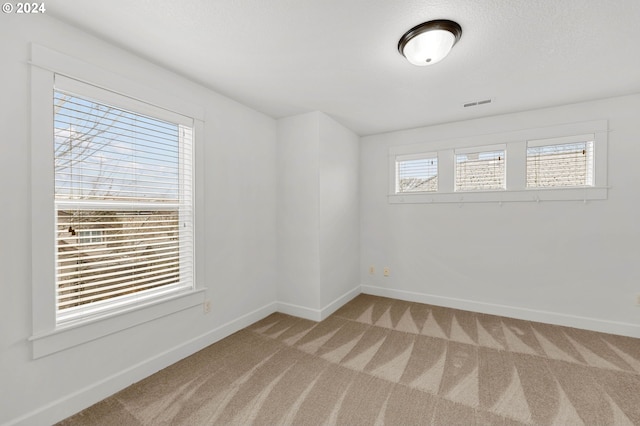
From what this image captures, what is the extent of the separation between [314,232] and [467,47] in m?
2.17

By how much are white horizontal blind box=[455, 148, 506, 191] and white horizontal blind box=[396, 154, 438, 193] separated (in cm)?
29

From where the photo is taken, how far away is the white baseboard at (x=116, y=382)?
1.56m

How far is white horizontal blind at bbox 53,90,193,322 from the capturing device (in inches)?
66.7

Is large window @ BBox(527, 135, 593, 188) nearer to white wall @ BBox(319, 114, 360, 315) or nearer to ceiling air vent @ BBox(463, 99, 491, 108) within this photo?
ceiling air vent @ BBox(463, 99, 491, 108)

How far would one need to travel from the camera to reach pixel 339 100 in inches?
111

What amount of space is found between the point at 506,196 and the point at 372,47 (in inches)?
97.2

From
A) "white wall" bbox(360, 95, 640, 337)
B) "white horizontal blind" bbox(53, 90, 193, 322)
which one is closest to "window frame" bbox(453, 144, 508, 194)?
"white wall" bbox(360, 95, 640, 337)

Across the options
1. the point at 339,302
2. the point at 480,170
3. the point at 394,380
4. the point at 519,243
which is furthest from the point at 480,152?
the point at 394,380

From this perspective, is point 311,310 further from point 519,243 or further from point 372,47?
point 372,47

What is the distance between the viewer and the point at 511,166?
10.4 ft

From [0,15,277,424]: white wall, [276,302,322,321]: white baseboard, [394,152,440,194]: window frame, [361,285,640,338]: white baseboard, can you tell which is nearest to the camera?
[0,15,277,424]: white wall

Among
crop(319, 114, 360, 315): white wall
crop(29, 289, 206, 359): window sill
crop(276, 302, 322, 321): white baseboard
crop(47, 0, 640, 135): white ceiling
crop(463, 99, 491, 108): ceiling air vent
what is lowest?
crop(276, 302, 322, 321): white baseboard

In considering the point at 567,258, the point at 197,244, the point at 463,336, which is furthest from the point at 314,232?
the point at 567,258

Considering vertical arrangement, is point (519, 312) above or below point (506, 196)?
below
